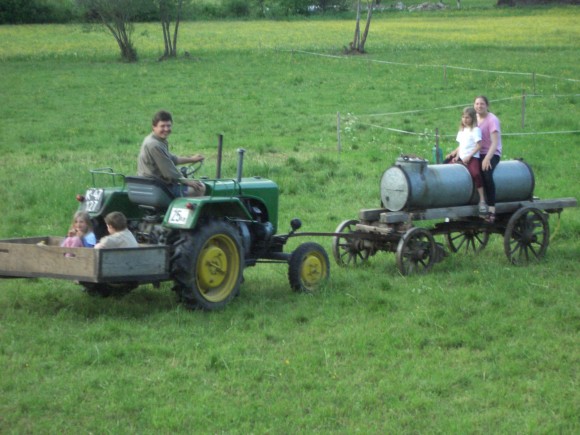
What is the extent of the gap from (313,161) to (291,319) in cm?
1019

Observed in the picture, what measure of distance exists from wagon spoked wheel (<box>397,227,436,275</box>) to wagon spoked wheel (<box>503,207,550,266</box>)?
3.59 ft

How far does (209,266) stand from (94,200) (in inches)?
55.4

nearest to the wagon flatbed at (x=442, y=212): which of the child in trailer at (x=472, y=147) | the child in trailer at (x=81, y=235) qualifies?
the child in trailer at (x=472, y=147)

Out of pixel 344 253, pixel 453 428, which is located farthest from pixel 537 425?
pixel 344 253

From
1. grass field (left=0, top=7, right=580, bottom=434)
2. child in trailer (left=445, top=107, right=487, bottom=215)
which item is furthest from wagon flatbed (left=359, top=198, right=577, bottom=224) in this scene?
grass field (left=0, top=7, right=580, bottom=434)

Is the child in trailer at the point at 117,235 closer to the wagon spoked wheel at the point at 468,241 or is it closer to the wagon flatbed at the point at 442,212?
the wagon flatbed at the point at 442,212

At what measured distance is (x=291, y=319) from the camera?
9484mm

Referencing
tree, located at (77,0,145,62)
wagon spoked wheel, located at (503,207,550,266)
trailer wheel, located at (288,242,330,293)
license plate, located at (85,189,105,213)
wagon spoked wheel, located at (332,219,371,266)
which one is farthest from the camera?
tree, located at (77,0,145,62)

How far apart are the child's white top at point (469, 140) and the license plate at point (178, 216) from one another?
4.20 m

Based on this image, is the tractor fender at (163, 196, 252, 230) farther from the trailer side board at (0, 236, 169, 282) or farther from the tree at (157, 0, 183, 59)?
the tree at (157, 0, 183, 59)

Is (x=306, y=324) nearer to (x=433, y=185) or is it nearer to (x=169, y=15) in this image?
(x=433, y=185)

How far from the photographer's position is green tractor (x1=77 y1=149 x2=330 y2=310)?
9.46 metres

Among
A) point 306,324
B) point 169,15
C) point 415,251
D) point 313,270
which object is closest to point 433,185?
point 415,251

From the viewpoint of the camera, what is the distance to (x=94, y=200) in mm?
10109
